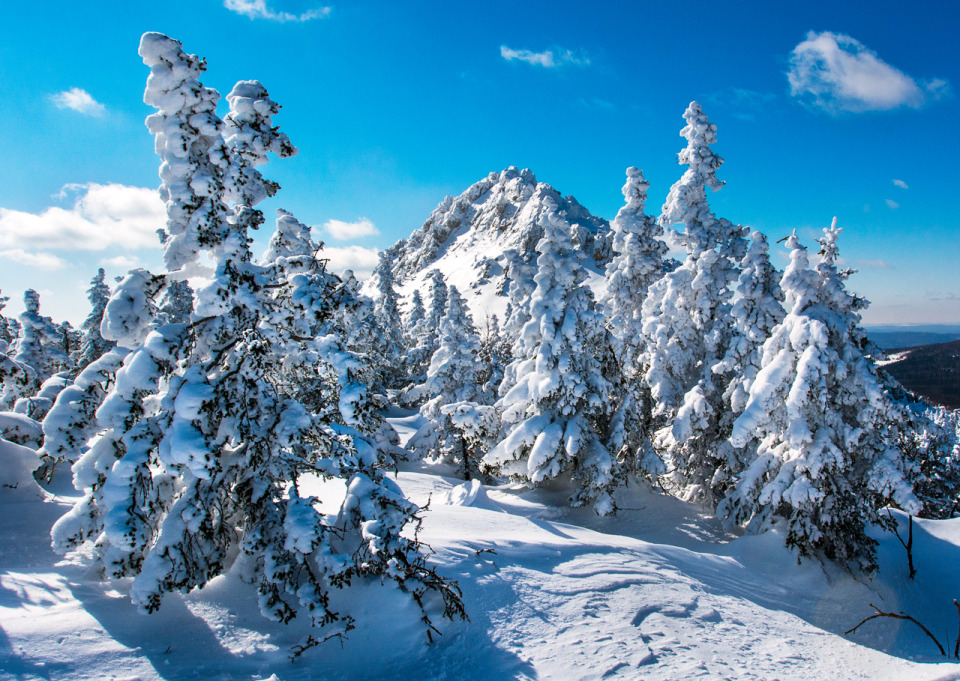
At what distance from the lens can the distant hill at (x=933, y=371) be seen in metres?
127

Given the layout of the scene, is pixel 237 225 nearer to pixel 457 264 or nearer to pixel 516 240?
pixel 516 240

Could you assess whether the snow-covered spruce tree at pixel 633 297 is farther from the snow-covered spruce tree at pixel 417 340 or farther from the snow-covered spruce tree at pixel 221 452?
the snow-covered spruce tree at pixel 417 340

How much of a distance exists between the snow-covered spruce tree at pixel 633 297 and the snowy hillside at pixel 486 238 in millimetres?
71170

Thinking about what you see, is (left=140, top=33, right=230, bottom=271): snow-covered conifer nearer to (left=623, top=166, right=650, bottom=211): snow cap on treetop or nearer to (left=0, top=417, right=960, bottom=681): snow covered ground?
(left=0, top=417, right=960, bottom=681): snow covered ground

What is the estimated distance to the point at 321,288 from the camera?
7508mm

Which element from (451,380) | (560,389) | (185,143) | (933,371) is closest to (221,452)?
(185,143)

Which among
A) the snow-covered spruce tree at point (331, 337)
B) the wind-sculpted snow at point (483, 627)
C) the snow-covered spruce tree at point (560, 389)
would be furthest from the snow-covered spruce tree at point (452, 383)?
the snow-covered spruce tree at point (331, 337)

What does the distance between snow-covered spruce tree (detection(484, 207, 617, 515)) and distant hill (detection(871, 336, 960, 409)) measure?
14371 centimetres

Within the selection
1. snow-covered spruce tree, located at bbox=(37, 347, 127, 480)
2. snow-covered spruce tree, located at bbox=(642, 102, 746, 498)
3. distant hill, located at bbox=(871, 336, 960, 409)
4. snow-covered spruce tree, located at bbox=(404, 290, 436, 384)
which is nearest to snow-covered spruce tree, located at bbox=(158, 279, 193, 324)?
snow-covered spruce tree, located at bbox=(404, 290, 436, 384)

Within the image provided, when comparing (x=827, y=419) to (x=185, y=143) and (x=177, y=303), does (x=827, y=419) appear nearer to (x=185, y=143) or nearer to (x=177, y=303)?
(x=185, y=143)

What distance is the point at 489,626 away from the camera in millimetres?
7055

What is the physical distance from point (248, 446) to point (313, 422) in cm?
99

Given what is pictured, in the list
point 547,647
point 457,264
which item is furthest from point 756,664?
point 457,264

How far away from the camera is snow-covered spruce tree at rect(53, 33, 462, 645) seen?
6.29 metres
